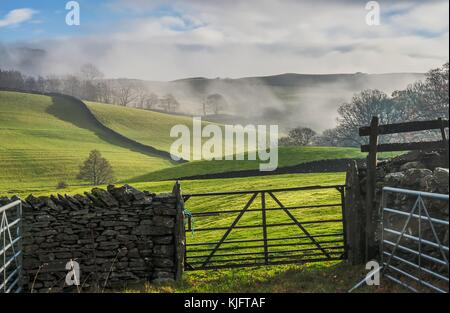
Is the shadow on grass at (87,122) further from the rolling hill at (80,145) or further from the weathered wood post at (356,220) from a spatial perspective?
the weathered wood post at (356,220)

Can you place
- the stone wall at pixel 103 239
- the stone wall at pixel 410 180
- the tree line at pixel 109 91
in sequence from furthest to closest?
the tree line at pixel 109 91 < the stone wall at pixel 103 239 < the stone wall at pixel 410 180

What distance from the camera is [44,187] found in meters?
56.6

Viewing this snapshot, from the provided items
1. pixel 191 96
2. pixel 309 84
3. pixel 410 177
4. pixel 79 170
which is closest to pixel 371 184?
pixel 410 177

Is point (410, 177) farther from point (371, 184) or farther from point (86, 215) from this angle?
point (86, 215)

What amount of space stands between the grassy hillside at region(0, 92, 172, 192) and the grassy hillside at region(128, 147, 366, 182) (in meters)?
9.91

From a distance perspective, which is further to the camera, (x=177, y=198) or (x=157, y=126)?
(x=157, y=126)

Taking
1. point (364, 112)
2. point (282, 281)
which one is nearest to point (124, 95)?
point (364, 112)

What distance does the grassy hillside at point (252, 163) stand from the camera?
48.8 m

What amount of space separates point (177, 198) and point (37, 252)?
306 centimetres


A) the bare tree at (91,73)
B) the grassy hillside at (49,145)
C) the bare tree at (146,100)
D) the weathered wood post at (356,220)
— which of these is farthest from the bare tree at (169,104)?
the weathered wood post at (356,220)

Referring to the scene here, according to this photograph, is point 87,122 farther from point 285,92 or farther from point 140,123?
point 285,92

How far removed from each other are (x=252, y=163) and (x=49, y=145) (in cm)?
3778

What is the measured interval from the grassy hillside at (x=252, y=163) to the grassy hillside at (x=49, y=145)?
32.5 feet

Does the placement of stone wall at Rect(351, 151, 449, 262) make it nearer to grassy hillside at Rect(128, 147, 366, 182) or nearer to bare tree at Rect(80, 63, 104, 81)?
grassy hillside at Rect(128, 147, 366, 182)
